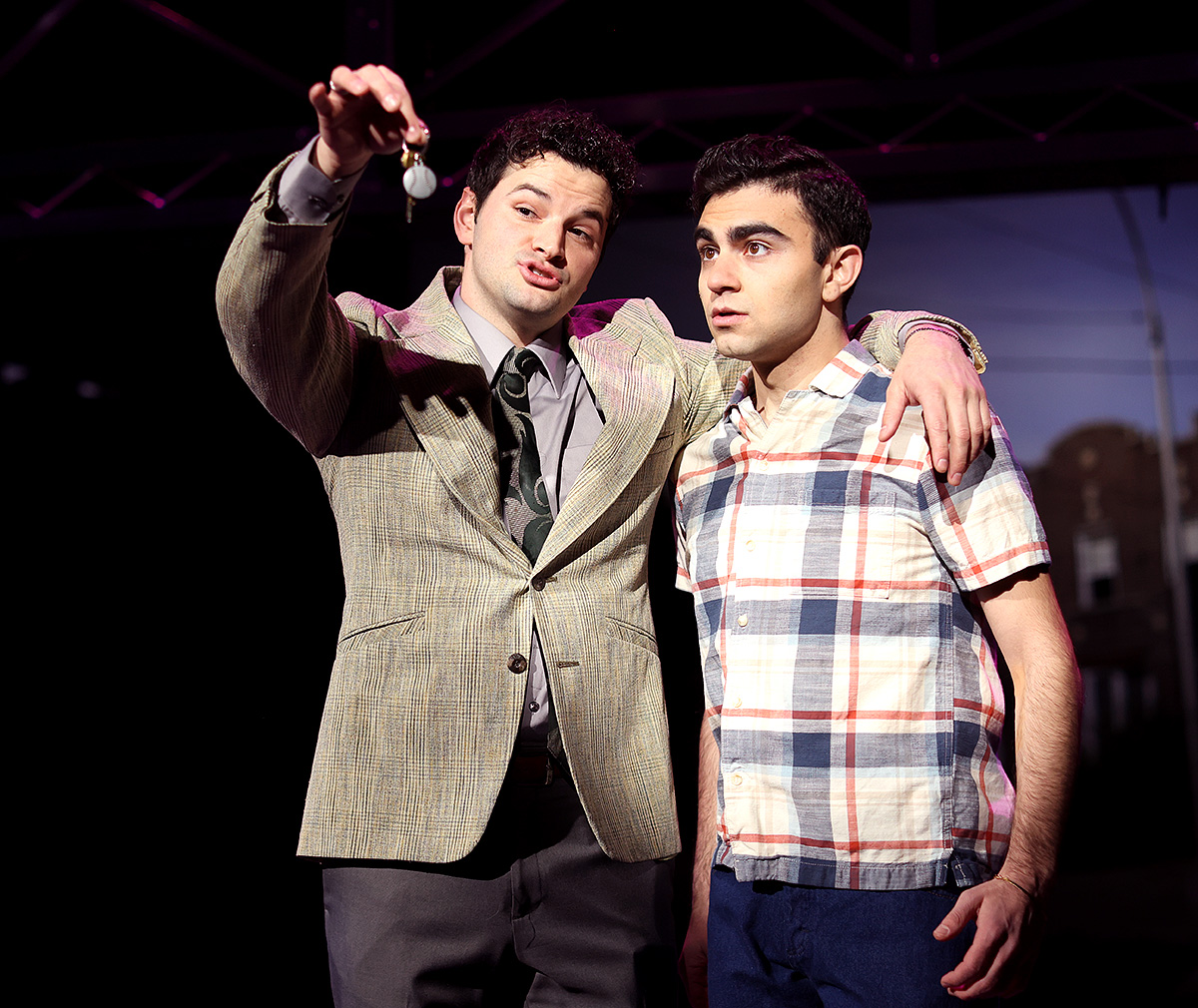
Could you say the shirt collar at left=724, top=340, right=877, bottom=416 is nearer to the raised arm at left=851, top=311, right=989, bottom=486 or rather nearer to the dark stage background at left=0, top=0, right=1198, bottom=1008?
the raised arm at left=851, top=311, right=989, bottom=486

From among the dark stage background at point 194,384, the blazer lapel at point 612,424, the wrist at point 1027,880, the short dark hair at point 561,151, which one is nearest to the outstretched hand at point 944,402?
the blazer lapel at point 612,424

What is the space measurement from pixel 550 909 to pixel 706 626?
50cm

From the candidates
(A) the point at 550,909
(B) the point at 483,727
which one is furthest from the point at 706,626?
(A) the point at 550,909

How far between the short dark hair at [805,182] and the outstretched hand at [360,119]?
65cm

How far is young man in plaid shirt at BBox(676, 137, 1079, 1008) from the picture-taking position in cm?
140

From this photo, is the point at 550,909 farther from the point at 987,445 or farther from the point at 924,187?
the point at 924,187

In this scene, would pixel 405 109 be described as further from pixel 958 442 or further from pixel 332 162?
pixel 958 442

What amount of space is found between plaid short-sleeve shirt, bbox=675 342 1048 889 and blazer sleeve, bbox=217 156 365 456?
0.66 meters

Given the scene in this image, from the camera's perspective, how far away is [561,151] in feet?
6.06

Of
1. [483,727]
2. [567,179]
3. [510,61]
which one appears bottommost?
[483,727]

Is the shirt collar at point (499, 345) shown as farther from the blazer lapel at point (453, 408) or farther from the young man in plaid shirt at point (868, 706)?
the young man in plaid shirt at point (868, 706)

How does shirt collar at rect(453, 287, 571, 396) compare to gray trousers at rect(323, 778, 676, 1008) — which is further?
shirt collar at rect(453, 287, 571, 396)

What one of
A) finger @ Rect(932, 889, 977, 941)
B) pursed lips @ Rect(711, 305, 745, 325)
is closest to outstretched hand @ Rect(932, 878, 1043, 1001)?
finger @ Rect(932, 889, 977, 941)

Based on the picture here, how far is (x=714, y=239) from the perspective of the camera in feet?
5.72
